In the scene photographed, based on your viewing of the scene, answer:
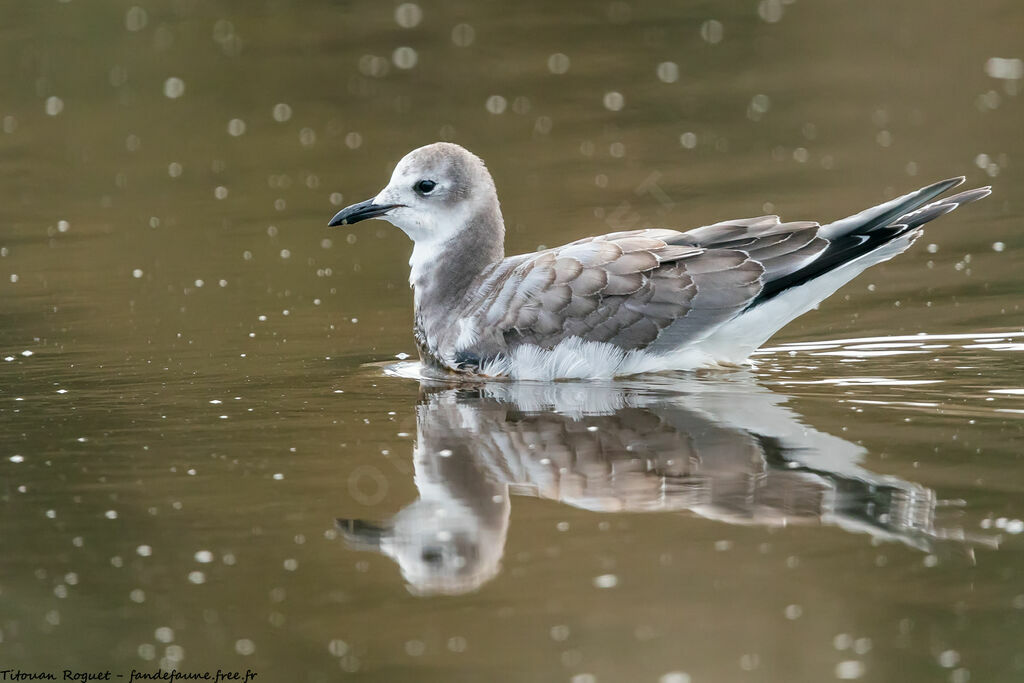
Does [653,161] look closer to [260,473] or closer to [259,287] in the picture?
[259,287]

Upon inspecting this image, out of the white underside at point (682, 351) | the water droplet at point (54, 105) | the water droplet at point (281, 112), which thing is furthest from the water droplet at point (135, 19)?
the white underside at point (682, 351)

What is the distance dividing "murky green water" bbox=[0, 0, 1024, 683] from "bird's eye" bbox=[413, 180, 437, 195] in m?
1.05

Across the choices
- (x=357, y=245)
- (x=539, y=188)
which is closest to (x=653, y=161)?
(x=539, y=188)

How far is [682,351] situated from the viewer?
900 cm

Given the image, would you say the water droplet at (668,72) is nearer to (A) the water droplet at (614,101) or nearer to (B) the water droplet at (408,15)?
(A) the water droplet at (614,101)

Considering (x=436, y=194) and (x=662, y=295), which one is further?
(x=436, y=194)

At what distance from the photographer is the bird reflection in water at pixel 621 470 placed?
6.61 metres

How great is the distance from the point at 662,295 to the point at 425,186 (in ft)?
5.61

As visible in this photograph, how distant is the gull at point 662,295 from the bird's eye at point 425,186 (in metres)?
0.61

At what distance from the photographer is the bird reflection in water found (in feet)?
21.7

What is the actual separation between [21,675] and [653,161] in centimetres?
956

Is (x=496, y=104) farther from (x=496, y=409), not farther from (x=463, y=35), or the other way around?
(x=496, y=409)

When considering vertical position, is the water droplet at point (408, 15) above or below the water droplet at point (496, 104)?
above

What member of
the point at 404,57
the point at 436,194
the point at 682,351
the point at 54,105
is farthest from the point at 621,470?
the point at 404,57
